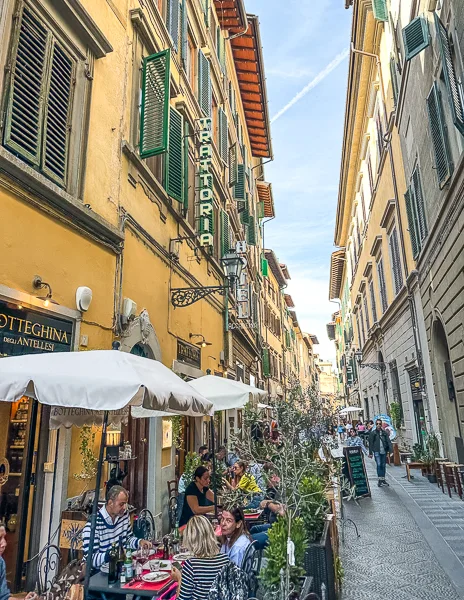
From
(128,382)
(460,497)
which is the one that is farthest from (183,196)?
(460,497)

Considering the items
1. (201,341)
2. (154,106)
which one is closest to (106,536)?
(154,106)

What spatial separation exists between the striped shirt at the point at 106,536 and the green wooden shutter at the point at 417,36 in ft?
34.6

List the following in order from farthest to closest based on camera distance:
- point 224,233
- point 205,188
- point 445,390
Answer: point 224,233
point 445,390
point 205,188

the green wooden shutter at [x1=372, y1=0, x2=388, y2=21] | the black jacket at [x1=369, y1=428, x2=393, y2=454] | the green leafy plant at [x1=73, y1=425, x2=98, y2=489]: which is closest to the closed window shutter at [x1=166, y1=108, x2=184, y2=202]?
the green leafy plant at [x1=73, y1=425, x2=98, y2=489]

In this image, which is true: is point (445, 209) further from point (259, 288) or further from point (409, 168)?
point (259, 288)

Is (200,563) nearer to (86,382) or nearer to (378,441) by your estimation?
(86,382)

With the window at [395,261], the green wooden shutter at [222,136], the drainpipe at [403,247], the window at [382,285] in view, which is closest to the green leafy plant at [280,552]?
the drainpipe at [403,247]

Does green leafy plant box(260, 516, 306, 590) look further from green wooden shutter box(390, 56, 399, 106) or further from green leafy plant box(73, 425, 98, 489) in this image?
green wooden shutter box(390, 56, 399, 106)

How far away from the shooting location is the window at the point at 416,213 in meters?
12.5

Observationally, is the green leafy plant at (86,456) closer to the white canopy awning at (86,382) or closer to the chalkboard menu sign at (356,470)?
the white canopy awning at (86,382)

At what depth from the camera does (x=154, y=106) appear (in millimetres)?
8359

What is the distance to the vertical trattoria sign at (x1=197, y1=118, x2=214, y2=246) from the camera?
35.2 feet

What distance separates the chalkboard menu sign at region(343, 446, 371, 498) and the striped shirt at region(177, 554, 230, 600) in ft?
23.5

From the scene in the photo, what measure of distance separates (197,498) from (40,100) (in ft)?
18.6
